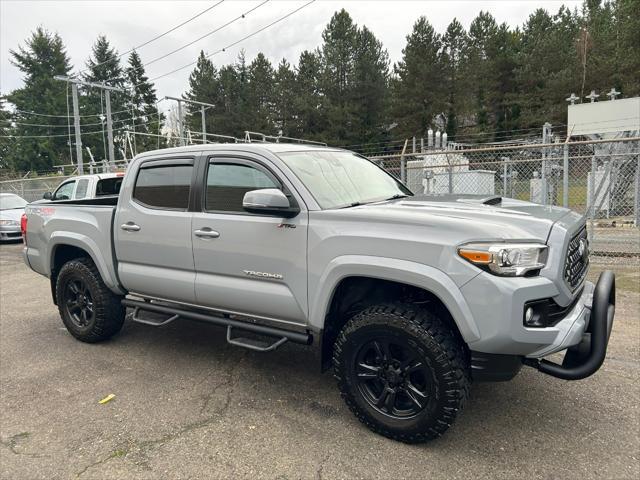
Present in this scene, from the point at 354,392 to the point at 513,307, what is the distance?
47.4 inches

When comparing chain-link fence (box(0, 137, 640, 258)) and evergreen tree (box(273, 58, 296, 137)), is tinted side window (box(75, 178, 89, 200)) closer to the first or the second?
chain-link fence (box(0, 137, 640, 258))

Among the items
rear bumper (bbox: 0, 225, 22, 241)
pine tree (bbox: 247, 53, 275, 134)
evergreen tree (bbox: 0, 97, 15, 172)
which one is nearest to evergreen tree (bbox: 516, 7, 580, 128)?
pine tree (bbox: 247, 53, 275, 134)

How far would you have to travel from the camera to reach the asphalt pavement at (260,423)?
2.78m

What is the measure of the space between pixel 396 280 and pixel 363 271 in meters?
0.23

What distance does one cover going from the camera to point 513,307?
2.47m

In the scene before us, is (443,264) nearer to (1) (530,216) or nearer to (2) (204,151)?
(1) (530,216)

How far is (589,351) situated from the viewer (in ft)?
8.95

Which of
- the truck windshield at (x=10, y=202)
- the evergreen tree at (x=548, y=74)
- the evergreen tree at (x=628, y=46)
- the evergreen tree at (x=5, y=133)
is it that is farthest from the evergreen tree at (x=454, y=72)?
the evergreen tree at (x=5, y=133)

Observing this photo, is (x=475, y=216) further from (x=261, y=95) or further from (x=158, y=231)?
(x=261, y=95)

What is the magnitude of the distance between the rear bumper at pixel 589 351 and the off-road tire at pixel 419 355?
0.43 meters

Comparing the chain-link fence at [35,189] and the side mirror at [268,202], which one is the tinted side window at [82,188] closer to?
the side mirror at [268,202]

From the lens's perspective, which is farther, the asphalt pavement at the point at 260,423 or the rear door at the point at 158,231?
the rear door at the point at 158,231

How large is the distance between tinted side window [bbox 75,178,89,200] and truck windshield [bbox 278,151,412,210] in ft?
25.8

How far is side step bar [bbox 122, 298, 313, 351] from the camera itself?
338cm
